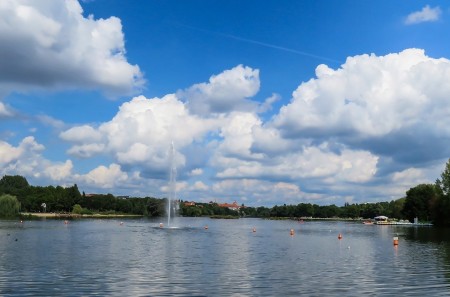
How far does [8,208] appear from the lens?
624 feet

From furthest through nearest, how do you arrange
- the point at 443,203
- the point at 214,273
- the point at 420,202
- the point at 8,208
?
the point at 420,202 < the point at 8,208 < the point at 443,203 < the point at 214,273

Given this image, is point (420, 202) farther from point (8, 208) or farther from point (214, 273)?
point (214, 273)

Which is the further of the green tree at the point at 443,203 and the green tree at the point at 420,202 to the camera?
the green tree at the point at 420,202

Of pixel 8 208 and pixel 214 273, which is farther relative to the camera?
pixel 8 208

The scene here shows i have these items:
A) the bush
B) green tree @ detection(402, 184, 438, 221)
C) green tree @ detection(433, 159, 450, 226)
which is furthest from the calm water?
green tree @ detection(402, 184, 438, 221)

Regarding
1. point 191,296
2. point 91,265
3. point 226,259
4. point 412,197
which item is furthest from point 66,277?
point 412,197

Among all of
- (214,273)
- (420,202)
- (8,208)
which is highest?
(420,202)

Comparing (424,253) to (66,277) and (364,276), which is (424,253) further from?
(66,277)

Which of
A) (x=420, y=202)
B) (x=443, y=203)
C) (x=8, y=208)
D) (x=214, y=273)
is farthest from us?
(x=420, y=202)

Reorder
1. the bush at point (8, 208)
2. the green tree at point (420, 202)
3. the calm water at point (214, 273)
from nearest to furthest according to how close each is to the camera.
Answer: the calm water at point (214, 273) → the bush at point (8, 208) → the green tree at point (420, 202)

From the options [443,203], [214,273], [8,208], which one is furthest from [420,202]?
[214,273]

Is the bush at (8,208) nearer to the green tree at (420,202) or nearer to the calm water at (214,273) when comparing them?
the calm water at (214,273)

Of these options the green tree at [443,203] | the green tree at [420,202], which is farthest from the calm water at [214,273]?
the green tree at [420,202]

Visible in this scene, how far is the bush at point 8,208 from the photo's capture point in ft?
621
